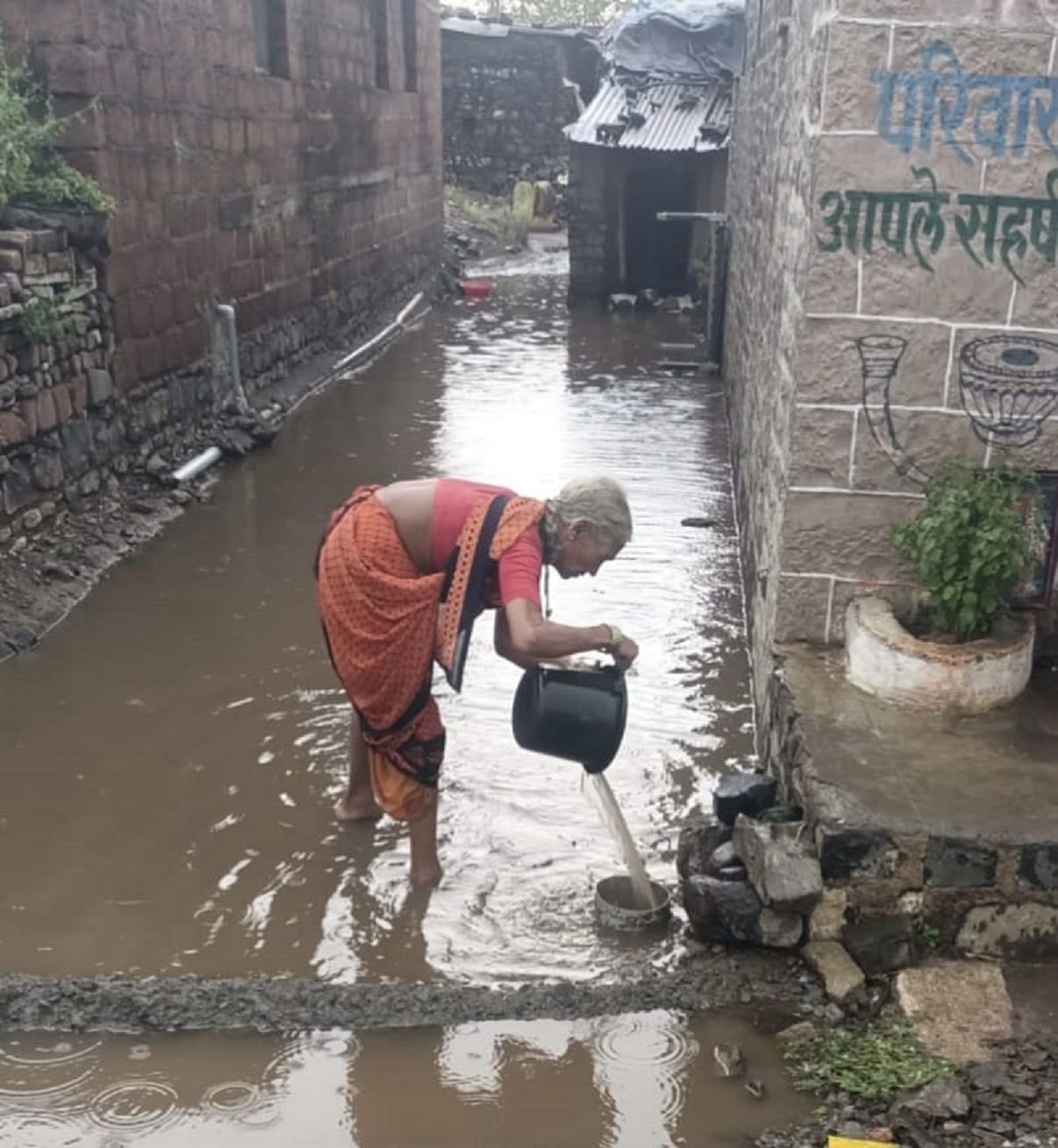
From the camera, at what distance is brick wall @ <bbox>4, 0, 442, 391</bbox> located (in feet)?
24.5

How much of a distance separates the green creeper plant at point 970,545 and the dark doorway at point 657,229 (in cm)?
1300

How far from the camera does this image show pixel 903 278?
4.12m

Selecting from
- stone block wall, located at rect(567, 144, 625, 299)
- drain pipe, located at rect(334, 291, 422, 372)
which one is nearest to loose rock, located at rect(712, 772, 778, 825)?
drain pipe, located at rect(334, 291, 422, 372)

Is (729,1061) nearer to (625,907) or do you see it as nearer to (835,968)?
(835,968)

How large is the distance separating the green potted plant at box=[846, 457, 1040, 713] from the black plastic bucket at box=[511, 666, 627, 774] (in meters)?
1.02

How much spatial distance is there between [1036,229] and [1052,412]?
595 millimetres

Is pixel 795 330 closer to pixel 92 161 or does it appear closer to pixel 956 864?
pixel 956 864

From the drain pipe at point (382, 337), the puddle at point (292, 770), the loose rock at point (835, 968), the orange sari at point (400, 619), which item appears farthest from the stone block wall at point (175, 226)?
the loose rock at point (835, 968)

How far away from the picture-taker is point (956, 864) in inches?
135

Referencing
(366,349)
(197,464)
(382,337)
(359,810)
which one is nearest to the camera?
(359,810)

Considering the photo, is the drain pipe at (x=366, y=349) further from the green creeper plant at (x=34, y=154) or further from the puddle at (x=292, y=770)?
the green creeper plant at (x=34, y=154)

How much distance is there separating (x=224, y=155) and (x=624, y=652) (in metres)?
7.34

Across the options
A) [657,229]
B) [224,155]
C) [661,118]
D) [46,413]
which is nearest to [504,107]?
[657,229]

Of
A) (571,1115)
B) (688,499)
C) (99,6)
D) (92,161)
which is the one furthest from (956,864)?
(99,6)
